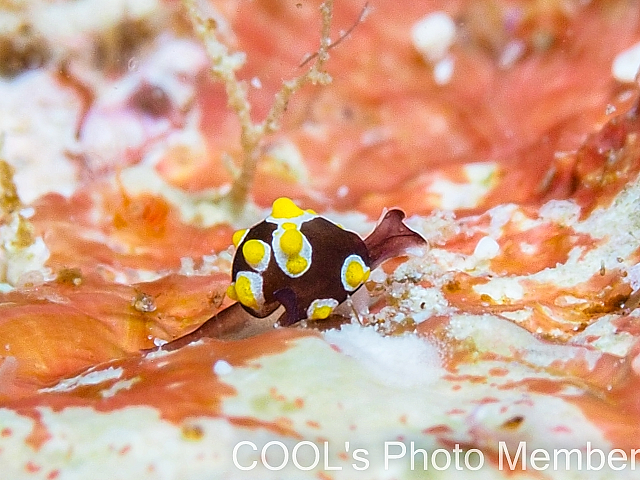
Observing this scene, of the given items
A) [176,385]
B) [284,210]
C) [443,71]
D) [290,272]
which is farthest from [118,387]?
[443,71]

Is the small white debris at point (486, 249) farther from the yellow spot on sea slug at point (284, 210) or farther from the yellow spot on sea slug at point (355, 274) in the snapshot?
the yellow spot on sea slug at point (284, 210)

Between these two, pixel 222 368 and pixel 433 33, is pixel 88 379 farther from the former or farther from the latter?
pixel 433 33

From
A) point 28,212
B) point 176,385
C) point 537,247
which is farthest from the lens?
point 28,212

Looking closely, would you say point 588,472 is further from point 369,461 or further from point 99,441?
point 99,441

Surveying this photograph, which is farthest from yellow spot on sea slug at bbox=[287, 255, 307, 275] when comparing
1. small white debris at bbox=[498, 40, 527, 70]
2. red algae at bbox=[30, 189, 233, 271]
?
small white debris at bbox=[498, 40, 527, 70]

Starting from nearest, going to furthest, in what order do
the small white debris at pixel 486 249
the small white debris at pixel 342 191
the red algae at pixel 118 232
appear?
the small white debris at pixel 486 249 < the red algae at pixel 118 232 < the small white debris at pixel 342 191

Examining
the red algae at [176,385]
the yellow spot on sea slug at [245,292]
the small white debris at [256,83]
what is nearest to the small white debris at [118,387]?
the red algae at [176,385]

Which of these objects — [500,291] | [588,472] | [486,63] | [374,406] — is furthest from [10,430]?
[486,63]
